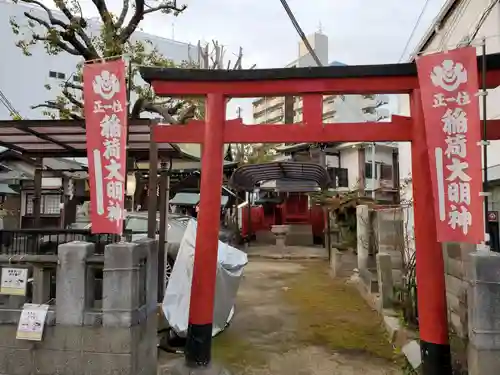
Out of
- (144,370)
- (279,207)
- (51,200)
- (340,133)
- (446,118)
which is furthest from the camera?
(279,207)

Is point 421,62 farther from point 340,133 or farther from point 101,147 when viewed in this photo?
point 101,147

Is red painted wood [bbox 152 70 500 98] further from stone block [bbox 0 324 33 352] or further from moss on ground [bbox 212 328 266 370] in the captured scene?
moss on ground [bbox 212 328 266 370]

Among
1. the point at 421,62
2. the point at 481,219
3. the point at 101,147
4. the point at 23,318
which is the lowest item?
the point at 23,318

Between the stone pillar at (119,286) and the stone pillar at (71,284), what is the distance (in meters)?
0.29

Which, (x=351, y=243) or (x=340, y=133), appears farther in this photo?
(x=351, y=243)

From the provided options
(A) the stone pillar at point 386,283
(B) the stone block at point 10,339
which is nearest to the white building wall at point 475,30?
(A) the stone pillar at point 386,283

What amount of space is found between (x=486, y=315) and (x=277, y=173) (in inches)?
519

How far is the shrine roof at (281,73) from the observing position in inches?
209

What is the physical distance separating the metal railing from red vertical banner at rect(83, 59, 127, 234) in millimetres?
764

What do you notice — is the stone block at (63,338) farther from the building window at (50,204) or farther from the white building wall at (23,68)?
the white building wall at (23,68)

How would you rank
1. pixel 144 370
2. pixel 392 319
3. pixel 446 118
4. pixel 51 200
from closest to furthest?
pixel 446 118 → pixel 144 370 → pixel 392 319 → pixel 51 200

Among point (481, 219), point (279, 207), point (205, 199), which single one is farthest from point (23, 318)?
point (279, 207)

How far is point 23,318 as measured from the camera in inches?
183

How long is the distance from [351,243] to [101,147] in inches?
384
